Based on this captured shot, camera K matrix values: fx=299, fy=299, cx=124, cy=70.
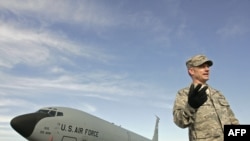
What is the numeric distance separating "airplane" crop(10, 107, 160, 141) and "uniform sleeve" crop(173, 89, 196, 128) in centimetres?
1680

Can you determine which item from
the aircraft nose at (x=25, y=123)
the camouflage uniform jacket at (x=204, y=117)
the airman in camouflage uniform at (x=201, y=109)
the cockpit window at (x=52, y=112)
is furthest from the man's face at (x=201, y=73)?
the cockpit window at (x=52, y=112)

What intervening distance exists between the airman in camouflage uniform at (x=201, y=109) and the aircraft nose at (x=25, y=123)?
667 inches

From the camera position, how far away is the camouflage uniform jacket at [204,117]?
14.2 feet

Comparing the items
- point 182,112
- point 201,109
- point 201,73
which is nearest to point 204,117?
point 201,109

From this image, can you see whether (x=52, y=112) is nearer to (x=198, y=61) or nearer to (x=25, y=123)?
(x=25, y=123)

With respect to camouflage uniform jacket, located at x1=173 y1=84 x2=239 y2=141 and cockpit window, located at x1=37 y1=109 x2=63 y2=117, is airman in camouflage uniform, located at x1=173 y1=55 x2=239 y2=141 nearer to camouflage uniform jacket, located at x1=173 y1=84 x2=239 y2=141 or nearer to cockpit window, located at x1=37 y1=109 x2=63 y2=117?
camouflage uniform jacket, located at x1=173 y1=84 x2=239 y2=141

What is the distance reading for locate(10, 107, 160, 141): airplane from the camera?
1983 centimetres

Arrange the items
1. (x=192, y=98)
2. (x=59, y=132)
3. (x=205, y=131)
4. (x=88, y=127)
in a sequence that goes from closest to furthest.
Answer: (x=192, y=98)
(x=205, y=131)
(x=59, y=132)
(x=88, y=127)

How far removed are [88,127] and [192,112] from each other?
18.6 meters

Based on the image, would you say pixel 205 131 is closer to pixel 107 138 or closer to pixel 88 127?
pixel 88 127

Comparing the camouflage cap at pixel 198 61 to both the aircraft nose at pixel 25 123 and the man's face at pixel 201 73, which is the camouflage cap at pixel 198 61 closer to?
the man's face at pixel 201 73

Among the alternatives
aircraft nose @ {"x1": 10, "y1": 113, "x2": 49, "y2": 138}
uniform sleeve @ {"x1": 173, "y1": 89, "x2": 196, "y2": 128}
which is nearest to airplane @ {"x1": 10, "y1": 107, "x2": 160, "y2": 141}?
aircraft nose @ {"x1": 10, "y1": 113, "x2": 49, "y2": 138}

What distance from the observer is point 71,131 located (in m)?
20.9

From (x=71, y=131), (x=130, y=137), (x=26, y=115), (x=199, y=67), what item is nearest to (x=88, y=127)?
(x=71, y=131)
